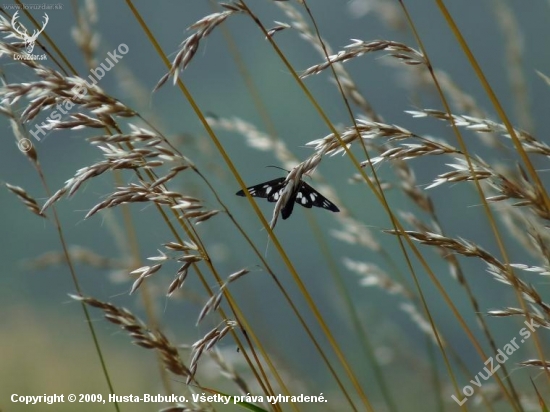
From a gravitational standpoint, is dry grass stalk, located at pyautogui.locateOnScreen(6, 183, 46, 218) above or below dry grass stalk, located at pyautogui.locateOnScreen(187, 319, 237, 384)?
above

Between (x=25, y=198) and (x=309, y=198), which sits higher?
(x=25, y=198)

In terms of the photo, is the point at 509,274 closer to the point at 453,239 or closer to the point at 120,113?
the point at 453,239

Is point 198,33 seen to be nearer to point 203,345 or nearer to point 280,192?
point 280,192

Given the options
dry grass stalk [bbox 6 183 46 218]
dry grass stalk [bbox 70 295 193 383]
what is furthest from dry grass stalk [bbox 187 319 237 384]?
dry grass stalk [bbox 6 183 46 218]

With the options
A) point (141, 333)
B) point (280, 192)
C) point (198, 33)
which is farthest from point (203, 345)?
point (198, 33)

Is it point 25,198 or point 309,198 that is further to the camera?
point 25,198

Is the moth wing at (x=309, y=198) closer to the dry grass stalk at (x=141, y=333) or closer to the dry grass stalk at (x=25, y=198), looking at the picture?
the dry grass stalk at (x=141, y=333)

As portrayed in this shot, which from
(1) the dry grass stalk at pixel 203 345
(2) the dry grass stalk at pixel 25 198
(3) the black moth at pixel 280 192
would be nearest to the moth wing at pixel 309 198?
(3) the black moth at pixel 280 192

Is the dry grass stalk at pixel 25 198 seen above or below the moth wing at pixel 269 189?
above

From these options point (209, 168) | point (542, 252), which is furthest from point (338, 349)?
point (209, 168)

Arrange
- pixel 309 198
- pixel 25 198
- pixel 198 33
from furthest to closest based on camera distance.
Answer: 1. pixel 25 198
2. pixel 309 198
3. pixel 198 33

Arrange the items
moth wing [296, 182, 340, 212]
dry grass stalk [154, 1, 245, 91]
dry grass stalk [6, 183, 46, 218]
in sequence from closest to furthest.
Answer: dry grass stalk [154, 1, 245, 91] → moth wing [296, 182, 340, 212] → dry grass stalk [6, 183, 46, 218]

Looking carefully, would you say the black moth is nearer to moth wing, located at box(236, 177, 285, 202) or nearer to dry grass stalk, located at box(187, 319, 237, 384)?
moth wing, located at box(236, 177, 285, 202)

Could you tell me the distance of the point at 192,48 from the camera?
1.18m
